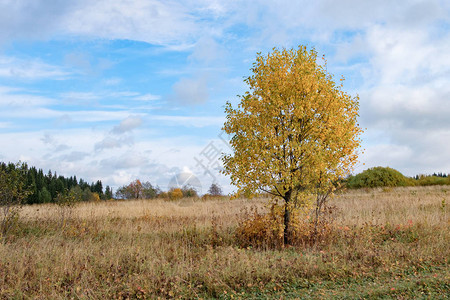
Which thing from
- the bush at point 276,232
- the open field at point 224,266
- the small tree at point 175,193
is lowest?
the open field at point 224,266

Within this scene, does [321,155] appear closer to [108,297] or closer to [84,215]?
[108,297]

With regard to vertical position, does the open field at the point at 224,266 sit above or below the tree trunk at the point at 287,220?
below

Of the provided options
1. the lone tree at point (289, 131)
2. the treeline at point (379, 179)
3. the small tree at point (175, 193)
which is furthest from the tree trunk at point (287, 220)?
the treeline at point (379, 179)

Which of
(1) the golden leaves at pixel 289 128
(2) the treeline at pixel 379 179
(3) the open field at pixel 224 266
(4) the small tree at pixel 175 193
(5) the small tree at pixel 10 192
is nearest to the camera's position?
(3) the open field at pixel 224 266

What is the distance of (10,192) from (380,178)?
93.1 ft

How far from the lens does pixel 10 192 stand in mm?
11133

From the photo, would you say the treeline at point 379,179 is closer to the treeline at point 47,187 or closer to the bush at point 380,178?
the bush at point 380,178

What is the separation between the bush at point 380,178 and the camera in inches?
1167

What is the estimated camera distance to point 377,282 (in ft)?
22.6

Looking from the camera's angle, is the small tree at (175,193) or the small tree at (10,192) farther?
the small tree at (175,193)

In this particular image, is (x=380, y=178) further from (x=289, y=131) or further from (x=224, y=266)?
(x=224, y=266)

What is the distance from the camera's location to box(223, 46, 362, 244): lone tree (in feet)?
29.2

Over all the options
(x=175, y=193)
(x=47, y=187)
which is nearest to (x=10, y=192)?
(x=175, y=193)

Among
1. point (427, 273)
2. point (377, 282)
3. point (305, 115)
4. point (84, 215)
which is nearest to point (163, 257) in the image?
point (377, 282)
